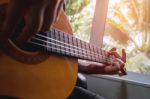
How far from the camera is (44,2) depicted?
1.74 feet

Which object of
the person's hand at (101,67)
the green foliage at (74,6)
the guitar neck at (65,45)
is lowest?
the person's hand at (101,67)

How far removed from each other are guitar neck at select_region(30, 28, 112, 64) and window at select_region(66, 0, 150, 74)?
69 cm

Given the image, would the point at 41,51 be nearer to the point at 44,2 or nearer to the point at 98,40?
the point at 44,2

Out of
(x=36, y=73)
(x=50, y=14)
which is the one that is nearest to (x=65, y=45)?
(x=36, y=73)

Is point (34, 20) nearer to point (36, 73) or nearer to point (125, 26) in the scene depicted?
point (36, 73)

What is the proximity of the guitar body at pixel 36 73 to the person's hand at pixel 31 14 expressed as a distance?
0.13 meters

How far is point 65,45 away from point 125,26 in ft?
3.16

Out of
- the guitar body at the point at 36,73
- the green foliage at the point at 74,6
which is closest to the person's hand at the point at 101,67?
the guitar body at the point at 36,73

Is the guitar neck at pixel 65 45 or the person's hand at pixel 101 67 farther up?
the guitar neck at pixel 65 45

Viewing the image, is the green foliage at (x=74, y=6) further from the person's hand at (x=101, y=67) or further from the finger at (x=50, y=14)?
the finger at (x=50, y=14)

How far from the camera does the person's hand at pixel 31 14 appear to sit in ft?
1.71

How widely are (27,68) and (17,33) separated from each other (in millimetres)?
118

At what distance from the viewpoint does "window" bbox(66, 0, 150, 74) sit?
1.71m

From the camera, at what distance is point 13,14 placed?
539 millimetres
